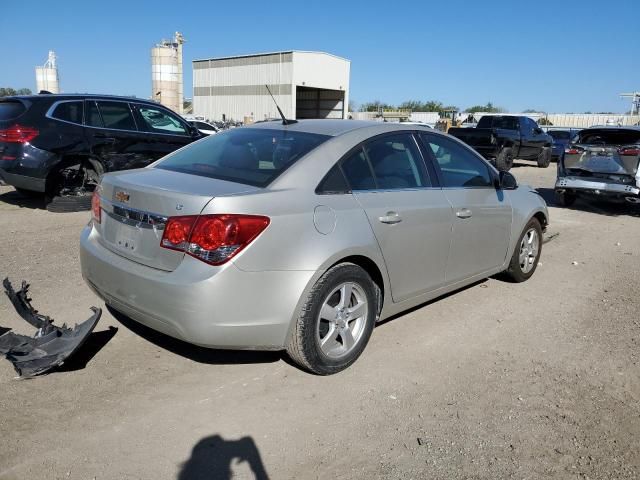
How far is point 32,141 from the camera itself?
7762 mm

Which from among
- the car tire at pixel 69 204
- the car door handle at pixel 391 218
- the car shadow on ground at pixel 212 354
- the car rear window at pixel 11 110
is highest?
the car rear window at pixel 11 110

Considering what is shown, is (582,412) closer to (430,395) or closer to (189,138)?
(430,395)

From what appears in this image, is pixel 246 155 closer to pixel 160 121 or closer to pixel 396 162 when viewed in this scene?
pixel 396 162

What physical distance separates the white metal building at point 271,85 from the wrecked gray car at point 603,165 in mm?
36410

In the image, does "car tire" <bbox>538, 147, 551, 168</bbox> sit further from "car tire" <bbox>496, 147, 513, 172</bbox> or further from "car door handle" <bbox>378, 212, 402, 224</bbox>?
"car door handle" <bbox>378, 212, 402, 224</bbox>

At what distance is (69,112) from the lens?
823 cm

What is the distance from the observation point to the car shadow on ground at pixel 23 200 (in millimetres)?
8781

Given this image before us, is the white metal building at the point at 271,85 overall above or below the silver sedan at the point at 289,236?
above

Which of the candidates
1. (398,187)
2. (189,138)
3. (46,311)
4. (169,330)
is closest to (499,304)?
(398,187)

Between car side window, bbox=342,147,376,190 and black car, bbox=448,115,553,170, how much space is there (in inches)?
517

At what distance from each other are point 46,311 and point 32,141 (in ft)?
14.1

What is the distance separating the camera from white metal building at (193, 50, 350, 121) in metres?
46.8

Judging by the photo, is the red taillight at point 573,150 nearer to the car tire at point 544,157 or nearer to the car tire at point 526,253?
the car tire at point 526,253

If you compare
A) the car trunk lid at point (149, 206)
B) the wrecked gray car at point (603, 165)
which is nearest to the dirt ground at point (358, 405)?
the car trunk lid at point (149, 206)
